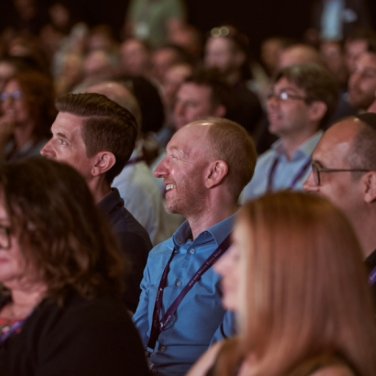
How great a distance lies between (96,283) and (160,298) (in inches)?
32.5

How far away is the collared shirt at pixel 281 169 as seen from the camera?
4.93m

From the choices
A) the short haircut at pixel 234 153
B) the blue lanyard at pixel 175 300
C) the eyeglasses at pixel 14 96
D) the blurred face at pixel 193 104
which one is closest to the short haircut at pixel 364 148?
the short haircut at pixel 234 153

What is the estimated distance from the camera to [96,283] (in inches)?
89.7

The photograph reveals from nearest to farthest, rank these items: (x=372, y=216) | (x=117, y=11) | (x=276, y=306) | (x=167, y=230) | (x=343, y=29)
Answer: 1. (x=276, y=306)
2. (x=372, y=216)
3. (x=167, y=230)
4. (x=343, y=29)
5. (x=117, y=11)

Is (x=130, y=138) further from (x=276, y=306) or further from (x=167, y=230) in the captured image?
(x=276, y=306)

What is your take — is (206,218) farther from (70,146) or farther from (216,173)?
(70,146)

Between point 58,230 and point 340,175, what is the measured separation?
1.15 meters

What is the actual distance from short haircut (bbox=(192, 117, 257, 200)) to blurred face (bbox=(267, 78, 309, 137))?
1816 millimetres

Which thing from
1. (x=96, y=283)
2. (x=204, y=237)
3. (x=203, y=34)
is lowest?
(x=203, y=34)

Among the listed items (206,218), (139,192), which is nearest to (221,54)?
(139,192)

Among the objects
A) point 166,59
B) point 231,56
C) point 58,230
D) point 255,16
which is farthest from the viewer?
point 255,16

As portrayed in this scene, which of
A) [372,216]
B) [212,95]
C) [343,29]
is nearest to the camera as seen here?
[372,216]

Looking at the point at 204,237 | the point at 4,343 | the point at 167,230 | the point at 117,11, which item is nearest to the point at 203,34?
the point at 117,11

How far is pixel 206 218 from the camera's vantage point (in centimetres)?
321
